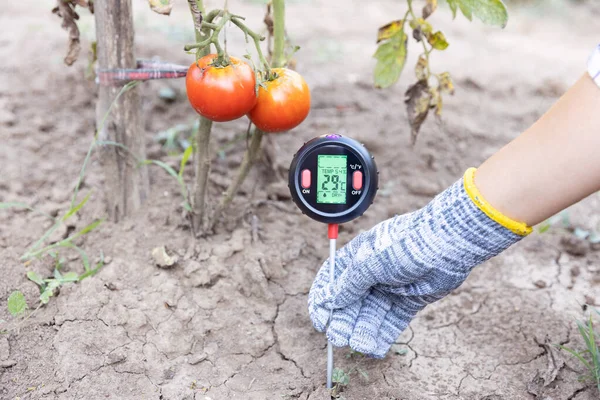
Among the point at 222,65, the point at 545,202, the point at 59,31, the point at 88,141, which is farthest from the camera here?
the point at 59,31

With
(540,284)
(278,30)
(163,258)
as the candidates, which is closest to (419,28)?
(278,30)

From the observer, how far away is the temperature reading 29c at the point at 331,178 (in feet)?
4.47

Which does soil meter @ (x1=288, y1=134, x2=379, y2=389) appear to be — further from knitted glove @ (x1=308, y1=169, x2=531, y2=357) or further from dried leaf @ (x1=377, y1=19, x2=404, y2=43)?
dried leaf @ (x1=377, y1=19, x2=404, y2=43)

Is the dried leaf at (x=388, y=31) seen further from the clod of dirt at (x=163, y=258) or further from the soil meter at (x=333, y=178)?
the clod of dirt at (x=163, y=258)

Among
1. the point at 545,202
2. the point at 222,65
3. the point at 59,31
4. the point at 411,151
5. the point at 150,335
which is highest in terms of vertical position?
the point at 222,65

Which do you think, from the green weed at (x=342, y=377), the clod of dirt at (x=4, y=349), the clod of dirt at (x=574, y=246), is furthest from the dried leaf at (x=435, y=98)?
the clod of dirt at (x=4, y=349)

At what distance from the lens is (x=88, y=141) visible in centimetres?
229

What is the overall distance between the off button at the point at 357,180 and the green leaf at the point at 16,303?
3.04 ft

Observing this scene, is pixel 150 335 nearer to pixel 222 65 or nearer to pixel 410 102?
pixel 222 65

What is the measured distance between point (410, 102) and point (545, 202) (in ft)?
2.59

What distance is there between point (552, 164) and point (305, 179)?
53 cm

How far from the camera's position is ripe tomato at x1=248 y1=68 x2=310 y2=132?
1359mm

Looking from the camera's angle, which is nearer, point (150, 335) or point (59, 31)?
point (150, 335)

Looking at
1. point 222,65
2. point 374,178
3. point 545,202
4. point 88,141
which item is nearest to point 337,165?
point 374,178
